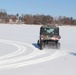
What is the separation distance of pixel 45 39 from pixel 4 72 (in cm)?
846

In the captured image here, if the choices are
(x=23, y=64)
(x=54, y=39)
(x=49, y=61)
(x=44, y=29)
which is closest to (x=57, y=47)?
(x=54, y=39)

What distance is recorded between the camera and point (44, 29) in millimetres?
19016

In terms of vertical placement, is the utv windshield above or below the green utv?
above

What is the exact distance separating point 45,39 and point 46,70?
776cm

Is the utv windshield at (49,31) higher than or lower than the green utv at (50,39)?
higher

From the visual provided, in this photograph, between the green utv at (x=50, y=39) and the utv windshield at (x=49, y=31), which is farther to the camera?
the utv windshield at (x=49, y=31)

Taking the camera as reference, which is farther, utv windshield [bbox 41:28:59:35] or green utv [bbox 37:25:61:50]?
utv windshield [bbox 41:28:59:35]

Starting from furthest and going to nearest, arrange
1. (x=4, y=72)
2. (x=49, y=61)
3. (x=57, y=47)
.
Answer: (x=57, y=47)
(x=49, y=61)
(x=4, y=72)

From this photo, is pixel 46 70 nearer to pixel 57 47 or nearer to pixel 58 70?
pixel 58 70

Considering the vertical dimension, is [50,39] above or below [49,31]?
below

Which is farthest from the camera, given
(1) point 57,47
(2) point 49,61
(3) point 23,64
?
(1) point 57,47

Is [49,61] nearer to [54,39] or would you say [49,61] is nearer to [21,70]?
[21,70]

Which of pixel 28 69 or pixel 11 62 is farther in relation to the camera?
pixel 11 62

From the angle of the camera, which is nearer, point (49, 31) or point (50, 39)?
point (50, 39)
